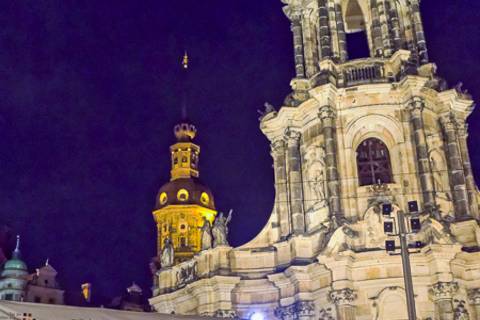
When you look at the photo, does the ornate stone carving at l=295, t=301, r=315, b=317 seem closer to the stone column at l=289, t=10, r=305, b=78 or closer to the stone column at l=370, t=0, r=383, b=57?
the stone column at l=289, t=10, r=305, b=78

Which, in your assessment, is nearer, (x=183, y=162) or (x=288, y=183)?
(x=288, y=183)

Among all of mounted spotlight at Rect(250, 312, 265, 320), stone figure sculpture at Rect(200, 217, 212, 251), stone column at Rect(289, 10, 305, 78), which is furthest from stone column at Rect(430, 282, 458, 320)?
stone column at Rect(289, 10, 305, 78)

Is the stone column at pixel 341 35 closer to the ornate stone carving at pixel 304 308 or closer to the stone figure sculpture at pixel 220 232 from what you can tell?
the stone figure sculpture at pixel 220 232

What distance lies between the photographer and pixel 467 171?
34.7 m

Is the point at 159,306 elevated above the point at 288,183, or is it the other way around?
the point at 288,183

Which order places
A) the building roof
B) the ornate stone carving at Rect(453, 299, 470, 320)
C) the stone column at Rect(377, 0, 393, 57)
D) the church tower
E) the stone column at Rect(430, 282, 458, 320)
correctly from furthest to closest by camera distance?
the church tower → the stone column at Rect(377, 0, 393, 57) → the ornate stone carving at Rect(453, 299, 470, 320) → the stone column at Rect(430, 282, 458, 320) → the building roof

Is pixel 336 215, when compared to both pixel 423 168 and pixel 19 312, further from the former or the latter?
pixel 19 312

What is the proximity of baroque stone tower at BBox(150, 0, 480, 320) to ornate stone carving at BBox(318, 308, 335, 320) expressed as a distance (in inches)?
2.9

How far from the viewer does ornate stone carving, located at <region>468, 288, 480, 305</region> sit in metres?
31.2

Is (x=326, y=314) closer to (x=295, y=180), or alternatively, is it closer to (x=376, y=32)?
(x=295, y=180)

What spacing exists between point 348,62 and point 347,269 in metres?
10.3

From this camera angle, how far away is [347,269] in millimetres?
31141

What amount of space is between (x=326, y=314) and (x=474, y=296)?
20.2ft

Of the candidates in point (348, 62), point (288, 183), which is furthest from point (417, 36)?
point (288, 183)
